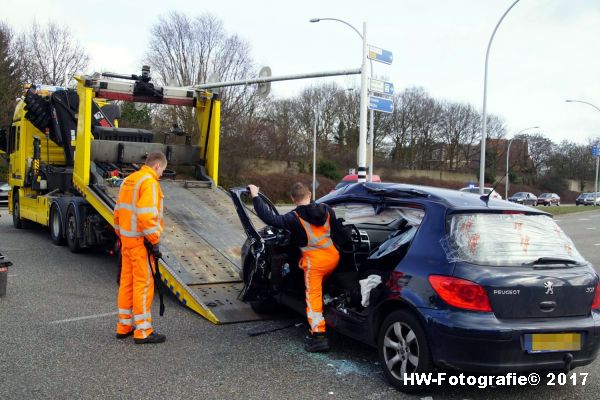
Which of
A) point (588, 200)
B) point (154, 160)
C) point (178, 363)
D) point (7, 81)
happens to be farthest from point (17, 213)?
point (588, 200)

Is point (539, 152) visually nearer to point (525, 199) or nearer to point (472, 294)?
point (525, 199)

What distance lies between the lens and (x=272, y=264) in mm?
5379

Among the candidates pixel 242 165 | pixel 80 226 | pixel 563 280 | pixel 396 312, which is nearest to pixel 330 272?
pixel 396 312

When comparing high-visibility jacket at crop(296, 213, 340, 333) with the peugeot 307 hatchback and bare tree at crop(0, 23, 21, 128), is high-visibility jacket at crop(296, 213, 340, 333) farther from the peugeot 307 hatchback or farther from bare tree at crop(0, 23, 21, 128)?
bare tree at crop(0, 23, 21, 128)

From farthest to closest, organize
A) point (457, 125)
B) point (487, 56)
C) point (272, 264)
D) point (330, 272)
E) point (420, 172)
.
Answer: point (457, 125), point (420, 172), point (487, 56), point (272, 264), point (330, 272)

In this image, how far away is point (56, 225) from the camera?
1095cm

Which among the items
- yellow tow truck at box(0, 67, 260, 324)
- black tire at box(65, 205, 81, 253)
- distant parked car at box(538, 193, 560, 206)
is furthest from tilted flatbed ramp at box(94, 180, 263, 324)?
distant parked car at box(538, 193, 560, 206)

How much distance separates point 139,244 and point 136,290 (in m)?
0.42

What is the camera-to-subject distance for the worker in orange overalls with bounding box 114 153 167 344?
5.07 meters

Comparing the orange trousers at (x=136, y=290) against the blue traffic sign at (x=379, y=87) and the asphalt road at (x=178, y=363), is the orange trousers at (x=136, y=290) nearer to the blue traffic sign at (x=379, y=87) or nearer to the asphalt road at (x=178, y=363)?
the asphalt road at (x=178, y=363)

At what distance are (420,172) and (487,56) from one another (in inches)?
1645

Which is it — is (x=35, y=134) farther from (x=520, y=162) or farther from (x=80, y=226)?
(x=520, y=162)

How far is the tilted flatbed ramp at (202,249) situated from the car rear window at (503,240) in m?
2.79

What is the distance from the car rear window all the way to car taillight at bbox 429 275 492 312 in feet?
0.60
